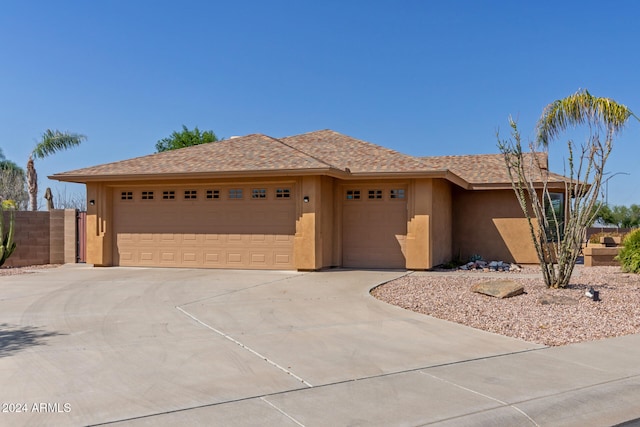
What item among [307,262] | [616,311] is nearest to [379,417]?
[616,311]

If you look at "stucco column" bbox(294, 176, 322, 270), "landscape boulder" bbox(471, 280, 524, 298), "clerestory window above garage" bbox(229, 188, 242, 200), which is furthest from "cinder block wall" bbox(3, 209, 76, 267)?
"landscape boulder" bbox(471, 280, 524, 298)

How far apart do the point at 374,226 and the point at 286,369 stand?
1082 centimetres

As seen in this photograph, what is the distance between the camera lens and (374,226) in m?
16.6

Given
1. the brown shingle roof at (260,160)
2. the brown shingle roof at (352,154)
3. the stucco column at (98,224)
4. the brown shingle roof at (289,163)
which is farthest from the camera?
the stucco column at (98,224)

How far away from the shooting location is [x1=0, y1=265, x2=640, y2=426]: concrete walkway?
481 cm

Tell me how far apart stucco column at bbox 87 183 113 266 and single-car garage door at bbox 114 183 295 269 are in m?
0.27

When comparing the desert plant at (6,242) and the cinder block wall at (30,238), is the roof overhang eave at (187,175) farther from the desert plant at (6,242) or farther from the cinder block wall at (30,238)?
the cinder block wall at (30,238)

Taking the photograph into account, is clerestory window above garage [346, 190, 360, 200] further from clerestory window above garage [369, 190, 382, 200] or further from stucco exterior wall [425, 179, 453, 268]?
stucco exterior wall [425, 179, 453, 268]

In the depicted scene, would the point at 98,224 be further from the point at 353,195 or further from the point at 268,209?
the point at 353,195

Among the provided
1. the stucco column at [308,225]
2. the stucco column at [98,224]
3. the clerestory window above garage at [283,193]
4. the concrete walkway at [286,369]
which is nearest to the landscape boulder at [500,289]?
the concrete walkway at [286,369]

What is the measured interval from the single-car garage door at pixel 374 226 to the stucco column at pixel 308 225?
1.53m

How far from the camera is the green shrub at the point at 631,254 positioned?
15312mm

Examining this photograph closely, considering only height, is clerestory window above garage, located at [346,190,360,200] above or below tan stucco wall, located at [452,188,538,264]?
above

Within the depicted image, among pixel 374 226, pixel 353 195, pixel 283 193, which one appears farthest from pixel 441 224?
pixel 283 193
